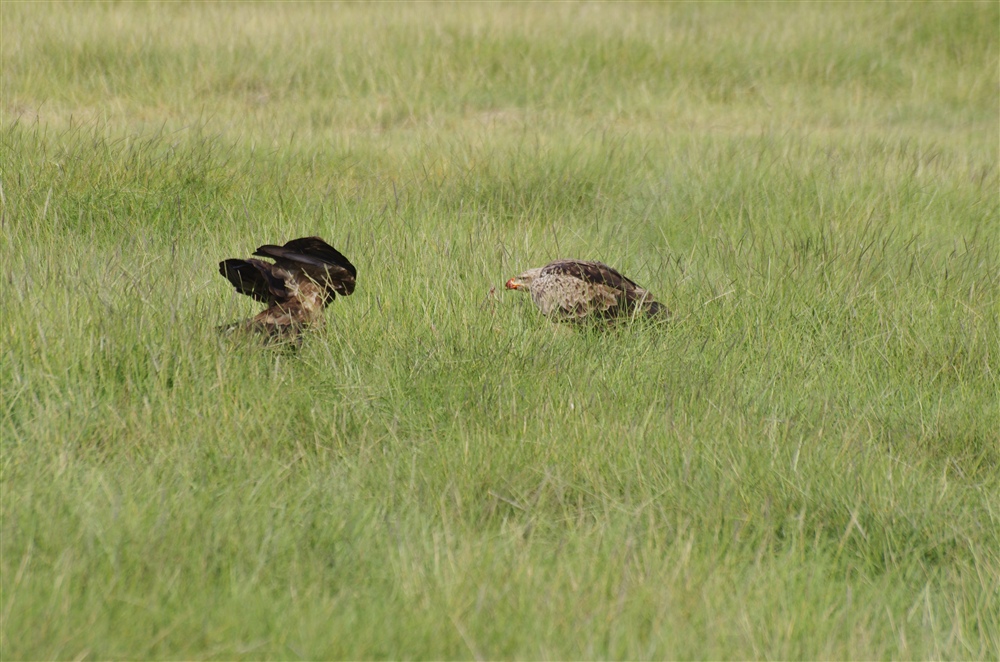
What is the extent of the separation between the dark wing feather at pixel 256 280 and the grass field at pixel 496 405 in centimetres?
12

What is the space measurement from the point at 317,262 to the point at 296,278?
0.10 meters

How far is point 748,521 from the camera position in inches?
99.7

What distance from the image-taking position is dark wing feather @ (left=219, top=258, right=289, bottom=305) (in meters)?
3.43

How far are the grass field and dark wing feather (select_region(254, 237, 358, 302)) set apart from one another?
15cm

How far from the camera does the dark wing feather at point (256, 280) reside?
11.3ft

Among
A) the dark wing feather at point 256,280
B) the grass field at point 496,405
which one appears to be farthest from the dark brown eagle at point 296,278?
the grass field at point 496,405

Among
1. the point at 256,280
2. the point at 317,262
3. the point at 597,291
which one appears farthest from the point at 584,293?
the point at 256,280

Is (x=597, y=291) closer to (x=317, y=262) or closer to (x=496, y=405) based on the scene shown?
(x=496, y=405)

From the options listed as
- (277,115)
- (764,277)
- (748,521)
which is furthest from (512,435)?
(277,115)

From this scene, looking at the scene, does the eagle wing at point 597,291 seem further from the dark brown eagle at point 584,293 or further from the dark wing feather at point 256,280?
the dark wing feather at point 256,280

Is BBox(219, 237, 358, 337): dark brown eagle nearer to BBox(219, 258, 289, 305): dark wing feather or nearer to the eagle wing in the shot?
BBox(219, 258, 289, 305): dark wing feather

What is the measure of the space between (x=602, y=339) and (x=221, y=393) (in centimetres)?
140

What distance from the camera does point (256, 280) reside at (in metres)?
3.47

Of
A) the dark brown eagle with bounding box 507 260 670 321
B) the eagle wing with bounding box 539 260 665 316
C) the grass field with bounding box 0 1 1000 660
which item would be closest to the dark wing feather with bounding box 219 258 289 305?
the grass field with bounding box 0 1 1000 660
